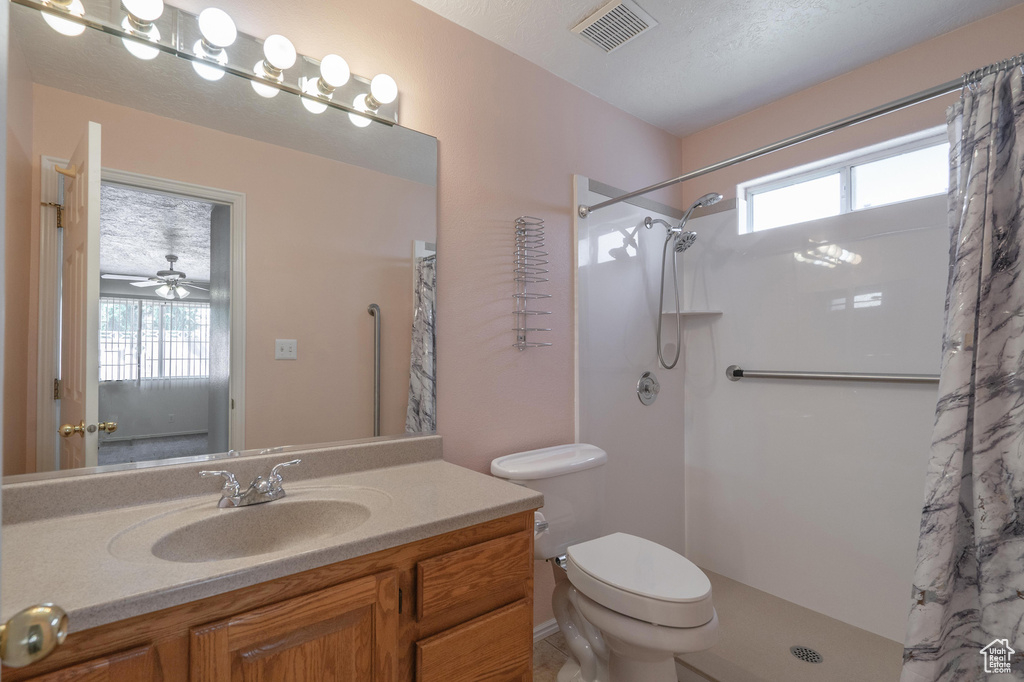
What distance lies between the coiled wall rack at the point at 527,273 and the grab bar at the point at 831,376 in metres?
1.11

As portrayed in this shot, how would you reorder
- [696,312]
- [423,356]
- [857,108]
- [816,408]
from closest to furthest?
[423,356], [857,108], [816,408], [696,312]

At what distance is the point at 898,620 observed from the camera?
2.05m

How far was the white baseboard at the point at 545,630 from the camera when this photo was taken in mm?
2074

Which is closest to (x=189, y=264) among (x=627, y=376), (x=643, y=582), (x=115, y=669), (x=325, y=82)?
(x=325, y=82)

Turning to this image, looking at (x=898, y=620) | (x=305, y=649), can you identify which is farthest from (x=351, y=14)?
(x=898, y=620)

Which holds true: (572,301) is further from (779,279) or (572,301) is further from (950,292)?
(950,292)

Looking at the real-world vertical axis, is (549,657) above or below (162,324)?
below

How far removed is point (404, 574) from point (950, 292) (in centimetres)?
165

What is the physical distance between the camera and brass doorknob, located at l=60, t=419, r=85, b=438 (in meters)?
1.20

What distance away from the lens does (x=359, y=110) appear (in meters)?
1.63

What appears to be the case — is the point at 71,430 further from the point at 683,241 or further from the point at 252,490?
the point at 683,241

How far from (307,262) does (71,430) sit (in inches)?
27.8

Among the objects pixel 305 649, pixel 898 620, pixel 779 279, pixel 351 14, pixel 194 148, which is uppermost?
pixel 351 14

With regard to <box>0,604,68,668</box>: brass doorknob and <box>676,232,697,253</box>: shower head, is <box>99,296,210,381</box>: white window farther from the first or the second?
<box>676,232,697,253</box>: shower head
